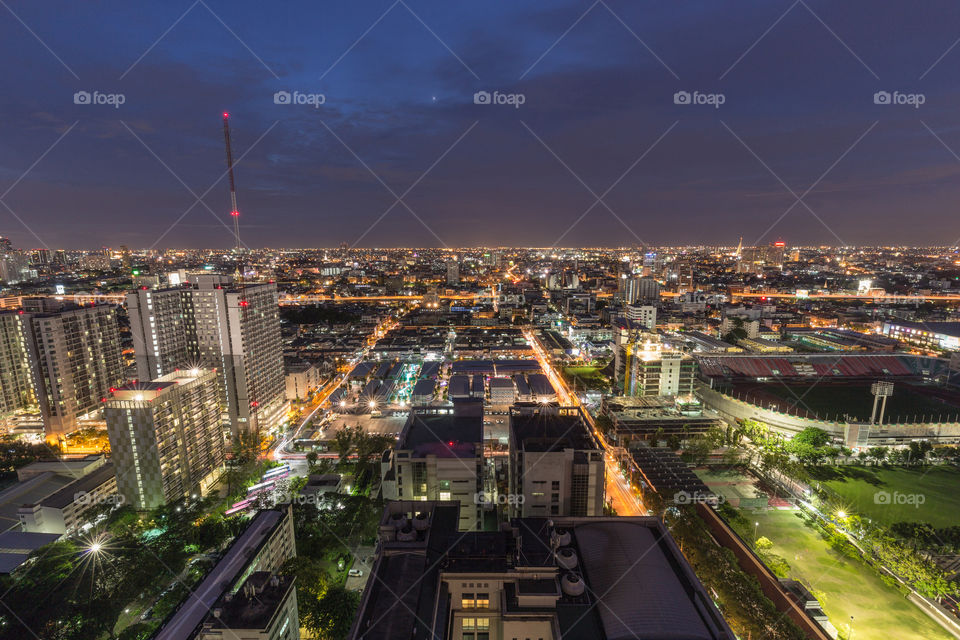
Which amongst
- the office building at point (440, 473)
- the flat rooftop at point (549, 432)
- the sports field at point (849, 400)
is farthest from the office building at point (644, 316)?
the office building at point (440, 473)

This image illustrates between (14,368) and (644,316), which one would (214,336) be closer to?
(14,368)

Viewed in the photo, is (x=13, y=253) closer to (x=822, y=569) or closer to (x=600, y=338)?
(x=600, y=338)

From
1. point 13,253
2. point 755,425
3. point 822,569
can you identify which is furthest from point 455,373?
point 13,253

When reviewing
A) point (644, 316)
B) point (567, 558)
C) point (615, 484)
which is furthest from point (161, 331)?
point (644, 316)

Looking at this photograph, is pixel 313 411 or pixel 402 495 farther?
pixel 313 411

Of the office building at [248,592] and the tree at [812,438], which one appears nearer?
the office building at [248,592]

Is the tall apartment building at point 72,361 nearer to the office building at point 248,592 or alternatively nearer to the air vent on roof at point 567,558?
the office building at point 248,592
